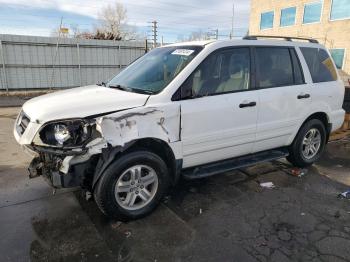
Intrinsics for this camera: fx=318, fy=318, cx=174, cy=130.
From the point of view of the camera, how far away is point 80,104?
3291 millimetres

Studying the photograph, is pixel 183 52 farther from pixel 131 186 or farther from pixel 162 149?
pixel 131 186

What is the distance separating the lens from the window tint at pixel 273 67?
434 cm

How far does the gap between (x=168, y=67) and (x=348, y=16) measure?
2522cm

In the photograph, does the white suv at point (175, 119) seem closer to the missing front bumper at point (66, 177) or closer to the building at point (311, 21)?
the missing front bumper at point (66, 177)

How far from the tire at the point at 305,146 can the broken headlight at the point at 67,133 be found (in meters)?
3.38

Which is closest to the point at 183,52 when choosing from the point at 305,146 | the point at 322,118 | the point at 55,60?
the point at 305,146

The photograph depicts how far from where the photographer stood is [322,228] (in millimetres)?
3439

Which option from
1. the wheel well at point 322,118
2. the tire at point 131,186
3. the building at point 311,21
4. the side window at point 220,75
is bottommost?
the tire at point 131,186

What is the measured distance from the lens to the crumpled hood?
3.14 metres

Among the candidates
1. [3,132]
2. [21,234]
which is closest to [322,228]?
[21,234]

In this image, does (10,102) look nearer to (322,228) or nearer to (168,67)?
(168,67)

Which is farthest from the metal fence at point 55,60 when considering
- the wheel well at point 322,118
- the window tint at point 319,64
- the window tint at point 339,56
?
the window tint at point 339,56

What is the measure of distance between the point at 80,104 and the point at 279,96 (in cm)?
272

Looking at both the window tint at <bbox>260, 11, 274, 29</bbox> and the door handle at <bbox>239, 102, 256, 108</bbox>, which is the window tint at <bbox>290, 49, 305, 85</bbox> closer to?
the door handle at <bbox>239, 102, 256, 108</bbox>
